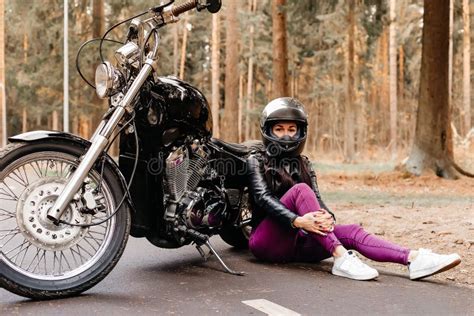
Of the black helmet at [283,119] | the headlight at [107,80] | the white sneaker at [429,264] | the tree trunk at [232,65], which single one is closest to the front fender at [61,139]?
the headlight at [107,80]

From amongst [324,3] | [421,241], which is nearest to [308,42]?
[324,3]

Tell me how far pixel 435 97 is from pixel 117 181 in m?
9.98

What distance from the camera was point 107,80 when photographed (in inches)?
143

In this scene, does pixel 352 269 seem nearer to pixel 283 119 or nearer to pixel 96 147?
pixel 283 119

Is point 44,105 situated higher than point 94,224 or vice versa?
point 44,105

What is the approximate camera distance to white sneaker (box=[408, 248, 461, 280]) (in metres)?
3.92

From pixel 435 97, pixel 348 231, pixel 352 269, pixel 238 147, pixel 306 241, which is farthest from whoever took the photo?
pixel 435 97

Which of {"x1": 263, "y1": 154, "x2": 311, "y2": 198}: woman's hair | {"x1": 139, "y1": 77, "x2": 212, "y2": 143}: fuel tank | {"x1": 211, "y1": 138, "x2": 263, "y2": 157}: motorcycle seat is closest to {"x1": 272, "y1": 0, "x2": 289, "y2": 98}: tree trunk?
{"x1": 211, "y1": 138, "x2": 263, "y2": 157}: motorcycle seat

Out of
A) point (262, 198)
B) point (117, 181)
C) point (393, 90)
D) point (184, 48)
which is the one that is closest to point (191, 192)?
point (262, 198)

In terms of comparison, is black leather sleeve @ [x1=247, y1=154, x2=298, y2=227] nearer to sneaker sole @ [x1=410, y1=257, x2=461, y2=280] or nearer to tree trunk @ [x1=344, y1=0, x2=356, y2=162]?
sneaker sole @ [x1=410, y1=257, x2=461, y2=280]

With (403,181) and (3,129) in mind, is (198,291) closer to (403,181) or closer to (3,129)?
(403,181)

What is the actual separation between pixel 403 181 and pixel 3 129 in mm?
15256

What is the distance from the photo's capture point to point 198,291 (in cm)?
383

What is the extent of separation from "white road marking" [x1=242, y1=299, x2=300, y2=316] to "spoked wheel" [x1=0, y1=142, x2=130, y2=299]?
87 centimetres
